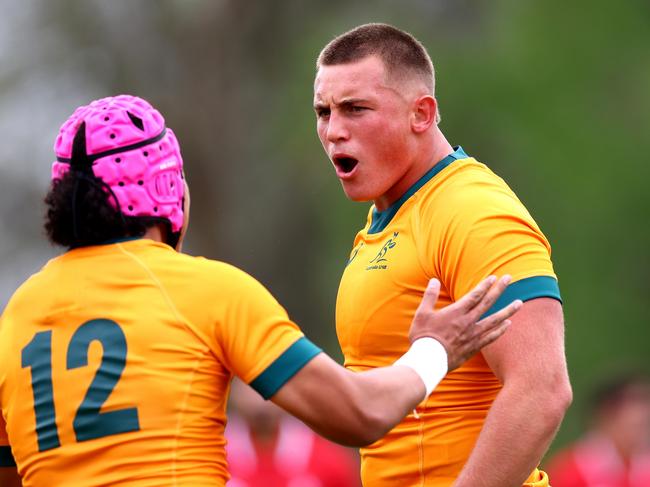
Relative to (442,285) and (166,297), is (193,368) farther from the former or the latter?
(442,285)

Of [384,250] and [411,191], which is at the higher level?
[411,191]

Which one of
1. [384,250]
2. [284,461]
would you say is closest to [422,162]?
[384,250]

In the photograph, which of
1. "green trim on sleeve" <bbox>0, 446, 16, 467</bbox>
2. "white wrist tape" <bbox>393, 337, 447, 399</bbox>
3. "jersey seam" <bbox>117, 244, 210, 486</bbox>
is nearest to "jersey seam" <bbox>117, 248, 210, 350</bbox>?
"jersey seam" <bbox>117, 244, 210, 486</bbox>

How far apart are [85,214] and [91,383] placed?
544mm

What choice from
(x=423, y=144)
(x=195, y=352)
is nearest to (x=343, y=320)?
(x=423, y=144)

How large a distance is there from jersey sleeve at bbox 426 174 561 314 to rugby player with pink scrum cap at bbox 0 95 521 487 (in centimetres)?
27

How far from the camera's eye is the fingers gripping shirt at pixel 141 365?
4047mm

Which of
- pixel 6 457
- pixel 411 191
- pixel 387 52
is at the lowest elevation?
pixel 6 457

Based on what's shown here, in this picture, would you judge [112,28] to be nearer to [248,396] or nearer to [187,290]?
[248,396]

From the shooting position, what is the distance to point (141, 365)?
407 centimetres

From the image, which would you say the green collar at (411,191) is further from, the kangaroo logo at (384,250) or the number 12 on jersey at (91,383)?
the number 12 on jersey at (91,383)

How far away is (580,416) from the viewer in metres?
16.8

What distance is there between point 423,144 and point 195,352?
1.65 m

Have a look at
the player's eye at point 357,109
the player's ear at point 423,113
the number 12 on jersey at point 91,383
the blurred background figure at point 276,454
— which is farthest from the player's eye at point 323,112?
the blurred background figure at point 276,454
